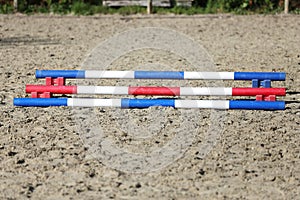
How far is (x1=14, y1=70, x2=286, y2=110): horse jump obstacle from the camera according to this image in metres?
6.49

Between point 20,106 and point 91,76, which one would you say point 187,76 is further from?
point 20,106

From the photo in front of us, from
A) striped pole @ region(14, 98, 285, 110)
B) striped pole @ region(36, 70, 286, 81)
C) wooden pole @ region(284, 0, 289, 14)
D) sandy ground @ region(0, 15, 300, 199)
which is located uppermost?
wooden pole @ region(284, 0, 289, 14)

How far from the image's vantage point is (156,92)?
6711 mm

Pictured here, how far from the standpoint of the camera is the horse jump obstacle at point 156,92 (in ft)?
21.3

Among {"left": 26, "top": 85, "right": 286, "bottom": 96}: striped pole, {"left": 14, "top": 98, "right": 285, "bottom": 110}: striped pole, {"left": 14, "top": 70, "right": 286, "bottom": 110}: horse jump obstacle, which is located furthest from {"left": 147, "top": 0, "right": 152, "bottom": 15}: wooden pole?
{"left": 14, "top": 98, "right": 285, "bottom": 110}: striped pole

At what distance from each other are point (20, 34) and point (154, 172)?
28.6 ft

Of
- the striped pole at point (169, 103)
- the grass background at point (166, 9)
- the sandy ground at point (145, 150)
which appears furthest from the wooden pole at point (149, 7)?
the striped pole at point (169, 103)

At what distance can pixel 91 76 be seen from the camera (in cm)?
706

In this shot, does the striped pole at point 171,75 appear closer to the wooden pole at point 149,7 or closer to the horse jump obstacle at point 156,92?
the horse jump obstacle at point 156,92

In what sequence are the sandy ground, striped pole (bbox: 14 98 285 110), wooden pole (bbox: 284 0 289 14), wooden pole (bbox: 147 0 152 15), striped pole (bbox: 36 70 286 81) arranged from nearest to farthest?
the sandy ground
striped pole (bbox: 14 98 285 110)
striped pole (bbox: 36 70 286 81)
wooden pole (bbox: 284 0 289 14)
wooden pole (bbox: 147 0 152 15)

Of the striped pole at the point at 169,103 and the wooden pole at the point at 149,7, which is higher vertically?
the wooden pole at the point at 149,7

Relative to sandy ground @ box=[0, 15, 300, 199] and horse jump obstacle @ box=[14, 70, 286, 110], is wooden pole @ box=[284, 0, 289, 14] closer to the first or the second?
sandy ground @ box=[0, 15, 300, 199]

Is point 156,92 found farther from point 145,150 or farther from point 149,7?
point 149,7

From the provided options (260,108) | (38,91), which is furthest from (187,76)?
(38,91)
